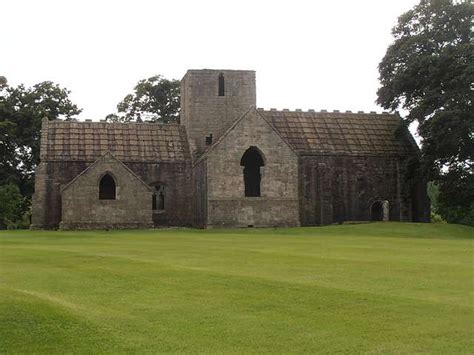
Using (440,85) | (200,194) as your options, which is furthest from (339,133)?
(200,194)

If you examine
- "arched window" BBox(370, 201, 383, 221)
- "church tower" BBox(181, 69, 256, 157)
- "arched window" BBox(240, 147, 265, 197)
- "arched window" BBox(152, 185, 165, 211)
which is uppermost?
"church tower" BBox(181, 69, 256, 157)

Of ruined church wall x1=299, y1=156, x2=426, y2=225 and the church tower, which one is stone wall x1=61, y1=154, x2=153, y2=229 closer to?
the church tower

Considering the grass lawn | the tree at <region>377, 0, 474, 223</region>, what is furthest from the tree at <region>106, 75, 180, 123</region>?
the grass lawn

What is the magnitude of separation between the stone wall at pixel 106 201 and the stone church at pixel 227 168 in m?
0.06

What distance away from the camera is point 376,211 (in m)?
48.5

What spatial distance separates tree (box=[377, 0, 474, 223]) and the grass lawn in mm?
23366

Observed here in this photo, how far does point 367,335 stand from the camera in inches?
385

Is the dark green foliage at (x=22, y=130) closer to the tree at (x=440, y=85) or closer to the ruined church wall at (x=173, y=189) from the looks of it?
the ruined church wall at (x=173, y=189)

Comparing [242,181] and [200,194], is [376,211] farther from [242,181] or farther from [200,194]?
[200,194]

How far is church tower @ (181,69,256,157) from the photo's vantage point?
48.9 m

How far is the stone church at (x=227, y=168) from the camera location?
42812 millimetres

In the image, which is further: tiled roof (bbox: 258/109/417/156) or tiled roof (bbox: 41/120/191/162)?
tiled roof (bbox: 258/109/417/156)

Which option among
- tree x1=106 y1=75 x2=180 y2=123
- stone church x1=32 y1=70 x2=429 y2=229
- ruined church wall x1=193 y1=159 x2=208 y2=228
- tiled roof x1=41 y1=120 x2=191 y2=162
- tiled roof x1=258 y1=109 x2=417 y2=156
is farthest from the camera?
tree x1=106 y1=75 x2=180 y2=123

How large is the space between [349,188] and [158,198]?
13.6m
